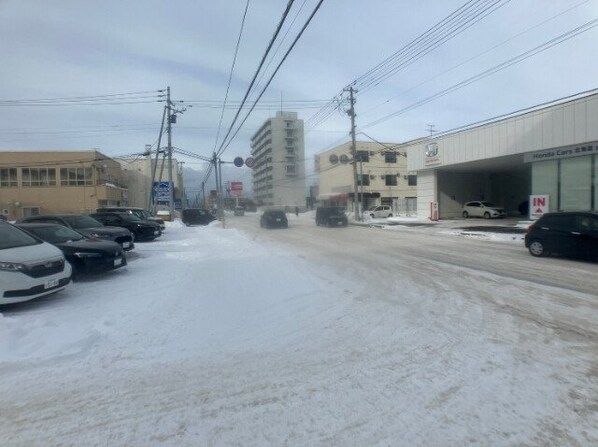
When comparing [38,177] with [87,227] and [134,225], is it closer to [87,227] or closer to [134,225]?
[134,225]

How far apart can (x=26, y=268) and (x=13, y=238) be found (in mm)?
1281

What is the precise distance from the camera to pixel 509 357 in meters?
4.41

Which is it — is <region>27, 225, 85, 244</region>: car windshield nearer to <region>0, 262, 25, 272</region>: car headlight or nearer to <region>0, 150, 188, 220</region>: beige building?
<region>0, 262, 25, 272</region>: car headlight

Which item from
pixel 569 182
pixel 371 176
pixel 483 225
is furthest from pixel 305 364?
pixel 371 176

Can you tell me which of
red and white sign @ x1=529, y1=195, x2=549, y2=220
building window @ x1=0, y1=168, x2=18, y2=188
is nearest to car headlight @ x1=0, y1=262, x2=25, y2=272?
red and white sign @ x1=529, y1=195, x2=549, y2=220

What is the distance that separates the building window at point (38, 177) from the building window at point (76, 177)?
1008 millimetres

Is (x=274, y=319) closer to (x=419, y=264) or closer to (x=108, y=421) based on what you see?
(x=108, y=421)

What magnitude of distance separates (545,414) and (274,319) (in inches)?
146

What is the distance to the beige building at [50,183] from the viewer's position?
44531mm

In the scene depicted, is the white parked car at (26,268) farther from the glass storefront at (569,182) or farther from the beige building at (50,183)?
the beige building at (50,183)

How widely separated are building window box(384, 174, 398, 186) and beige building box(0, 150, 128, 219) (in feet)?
139

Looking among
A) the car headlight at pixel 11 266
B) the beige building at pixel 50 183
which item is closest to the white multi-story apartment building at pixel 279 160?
the beige building at pixel 50 183

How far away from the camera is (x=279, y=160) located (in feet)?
108

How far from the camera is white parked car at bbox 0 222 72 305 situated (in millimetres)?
6281
